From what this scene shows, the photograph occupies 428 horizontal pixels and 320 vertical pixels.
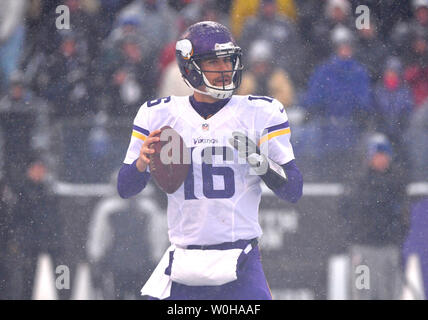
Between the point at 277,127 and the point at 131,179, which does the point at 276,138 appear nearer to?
the point at 277,127

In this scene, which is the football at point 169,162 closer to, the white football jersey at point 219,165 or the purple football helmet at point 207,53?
the white football jersey at point 219,165

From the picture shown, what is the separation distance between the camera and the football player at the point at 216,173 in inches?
131

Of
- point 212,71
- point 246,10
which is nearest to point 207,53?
point 212,71

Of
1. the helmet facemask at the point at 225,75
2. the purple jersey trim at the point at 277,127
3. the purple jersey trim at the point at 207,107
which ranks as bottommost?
the purple jersey trim at the point at 277,127

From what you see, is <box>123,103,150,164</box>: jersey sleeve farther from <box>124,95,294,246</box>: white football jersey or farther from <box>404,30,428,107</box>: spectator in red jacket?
<box>404,30,428,107</box>: spectator in red jacket

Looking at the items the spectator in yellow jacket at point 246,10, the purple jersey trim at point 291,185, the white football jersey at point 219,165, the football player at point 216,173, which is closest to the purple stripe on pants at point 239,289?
the football player at point 216,173

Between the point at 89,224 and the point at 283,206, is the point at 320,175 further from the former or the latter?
the point at 89,224

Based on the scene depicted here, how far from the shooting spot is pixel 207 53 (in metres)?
3.49

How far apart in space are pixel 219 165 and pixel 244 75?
72.7 inches

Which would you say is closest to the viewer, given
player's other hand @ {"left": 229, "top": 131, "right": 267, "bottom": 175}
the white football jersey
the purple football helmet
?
player's other hand @ {"left": 229, "top": 131, "right": 267, "bottom": 175}

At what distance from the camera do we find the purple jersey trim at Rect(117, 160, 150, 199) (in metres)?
3.43

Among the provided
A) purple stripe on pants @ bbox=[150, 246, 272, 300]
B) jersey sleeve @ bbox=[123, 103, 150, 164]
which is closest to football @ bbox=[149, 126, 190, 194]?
jersey sleeve @ bbox=[123, 103, 150, 164]

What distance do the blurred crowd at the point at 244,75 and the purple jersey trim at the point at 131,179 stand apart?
1570 mm

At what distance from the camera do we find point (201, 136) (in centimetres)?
343
